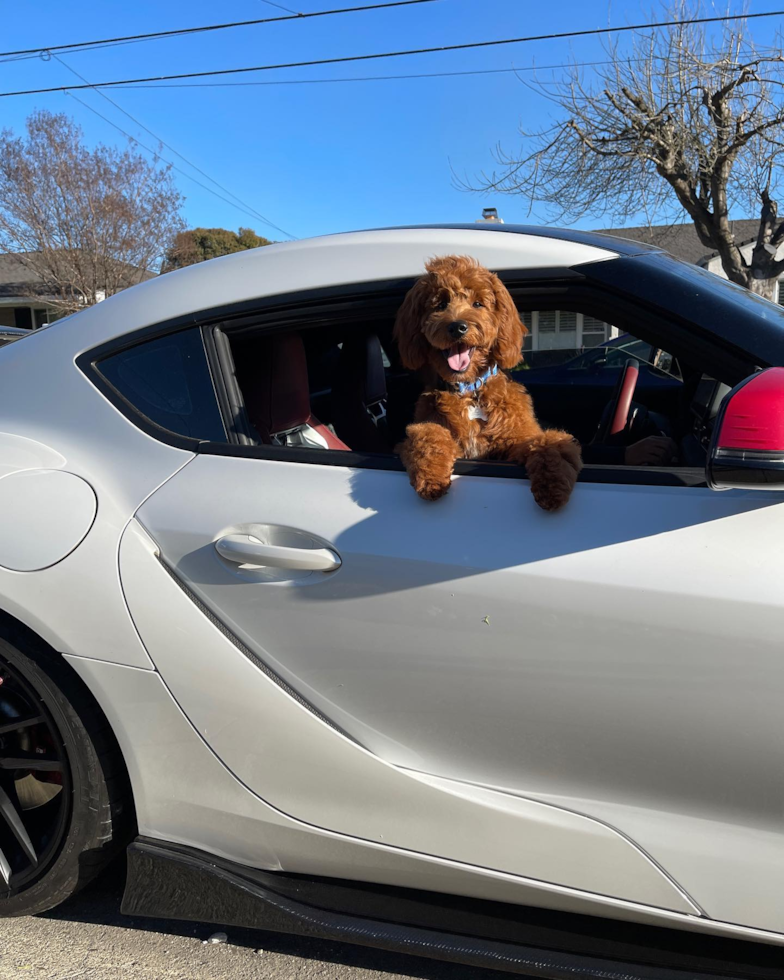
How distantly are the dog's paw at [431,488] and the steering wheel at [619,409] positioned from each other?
3.57ft

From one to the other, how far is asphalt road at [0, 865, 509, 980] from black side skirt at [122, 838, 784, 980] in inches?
8.0

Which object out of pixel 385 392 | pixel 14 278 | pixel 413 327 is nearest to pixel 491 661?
pixel 413 327

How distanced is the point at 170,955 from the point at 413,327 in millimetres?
1741

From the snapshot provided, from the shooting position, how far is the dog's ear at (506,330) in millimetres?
2000

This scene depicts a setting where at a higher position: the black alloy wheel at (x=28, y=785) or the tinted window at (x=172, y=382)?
the tinted window at (x=172, y=382)

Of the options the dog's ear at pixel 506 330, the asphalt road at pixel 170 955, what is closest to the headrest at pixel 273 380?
the dog's ear at pixel 506 330

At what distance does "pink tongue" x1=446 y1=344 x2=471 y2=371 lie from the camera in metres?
2.07

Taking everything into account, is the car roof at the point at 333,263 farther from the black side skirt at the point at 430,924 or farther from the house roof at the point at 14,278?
the house roof at the point at 14,278

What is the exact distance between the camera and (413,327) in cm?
204

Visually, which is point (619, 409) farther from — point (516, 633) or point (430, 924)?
point (430, 924)

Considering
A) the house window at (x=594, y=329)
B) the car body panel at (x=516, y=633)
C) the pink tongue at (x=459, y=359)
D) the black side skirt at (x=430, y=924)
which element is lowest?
the black side skirt at (x=430, y=924)

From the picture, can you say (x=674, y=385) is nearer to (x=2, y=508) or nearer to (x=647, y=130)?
(x=2, y=508)

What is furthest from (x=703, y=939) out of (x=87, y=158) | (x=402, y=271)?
(x=87, y=158)

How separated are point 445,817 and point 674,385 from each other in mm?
1840
